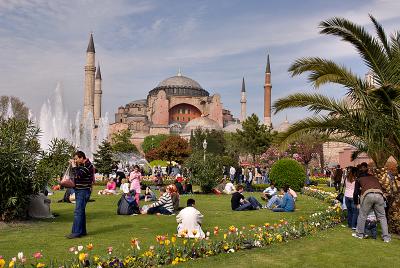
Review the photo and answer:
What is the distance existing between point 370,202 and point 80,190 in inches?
187

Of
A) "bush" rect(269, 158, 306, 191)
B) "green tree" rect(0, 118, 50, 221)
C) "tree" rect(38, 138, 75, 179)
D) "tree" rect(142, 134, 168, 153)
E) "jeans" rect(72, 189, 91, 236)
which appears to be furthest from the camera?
"tree" rect(142, 134, 168, 153)

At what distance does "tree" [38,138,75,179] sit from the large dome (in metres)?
77.4

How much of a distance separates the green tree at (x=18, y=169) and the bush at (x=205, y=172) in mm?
9050

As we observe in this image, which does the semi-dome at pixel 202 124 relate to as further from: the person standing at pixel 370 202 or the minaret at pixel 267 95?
the person standing at pixel 370 202

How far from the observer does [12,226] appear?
8.32m

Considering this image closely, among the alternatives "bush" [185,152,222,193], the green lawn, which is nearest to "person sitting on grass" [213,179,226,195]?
"bush" [185,152,222,193]

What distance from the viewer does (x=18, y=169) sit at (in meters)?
8.56

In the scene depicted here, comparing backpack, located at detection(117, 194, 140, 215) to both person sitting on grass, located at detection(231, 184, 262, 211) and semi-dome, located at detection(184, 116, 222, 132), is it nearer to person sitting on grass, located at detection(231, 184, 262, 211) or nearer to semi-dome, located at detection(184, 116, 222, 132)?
person sitting on grass, located at detection(231, 184, 262, 211)

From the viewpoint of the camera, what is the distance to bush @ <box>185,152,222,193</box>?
690 inches

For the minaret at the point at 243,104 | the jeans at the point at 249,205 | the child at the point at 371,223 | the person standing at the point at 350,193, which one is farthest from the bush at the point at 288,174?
the minaret at the point at 243,104

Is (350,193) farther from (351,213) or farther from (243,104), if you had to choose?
(243,104)

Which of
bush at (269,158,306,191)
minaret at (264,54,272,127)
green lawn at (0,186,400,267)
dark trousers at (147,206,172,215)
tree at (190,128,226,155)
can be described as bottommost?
green lawn at (0,186,400,267)

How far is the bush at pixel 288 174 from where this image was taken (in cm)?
1889

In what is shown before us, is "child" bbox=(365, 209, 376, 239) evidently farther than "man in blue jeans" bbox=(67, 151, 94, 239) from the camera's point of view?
Yes
